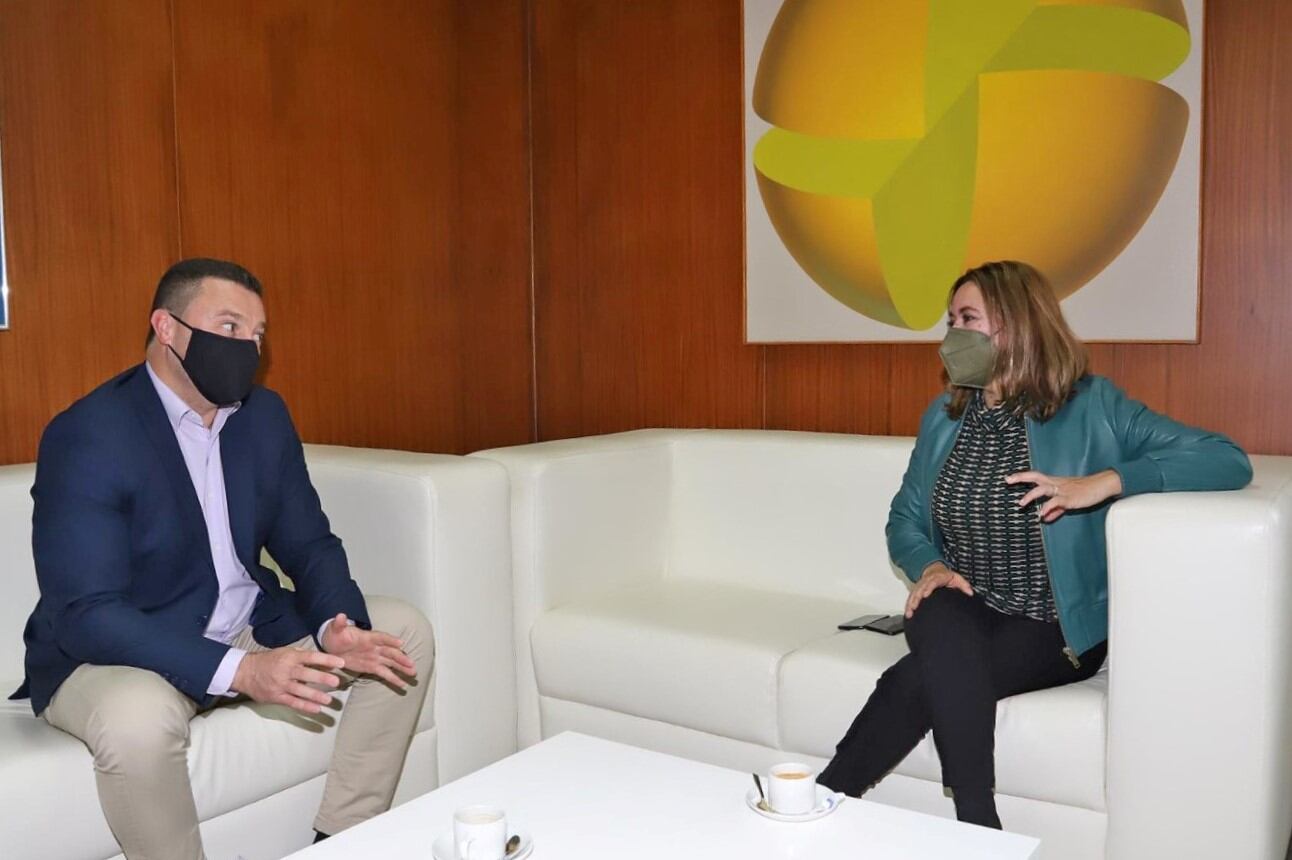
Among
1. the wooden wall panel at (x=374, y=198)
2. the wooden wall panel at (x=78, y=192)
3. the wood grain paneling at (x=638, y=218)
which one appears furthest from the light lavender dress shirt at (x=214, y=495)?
the wood grain paneling at (x=638, y=218)

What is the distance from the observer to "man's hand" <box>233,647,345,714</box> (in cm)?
179

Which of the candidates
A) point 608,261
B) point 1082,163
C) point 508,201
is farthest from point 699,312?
point 1082,163

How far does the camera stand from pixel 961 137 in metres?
2.87

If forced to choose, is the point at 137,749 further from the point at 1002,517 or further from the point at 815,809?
the point at 1002,517

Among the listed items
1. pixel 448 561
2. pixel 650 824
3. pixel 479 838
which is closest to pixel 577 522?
pixel 448 561

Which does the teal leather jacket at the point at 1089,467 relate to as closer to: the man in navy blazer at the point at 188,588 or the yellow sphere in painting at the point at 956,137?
the yellow sphere in painting at the point at 956,137

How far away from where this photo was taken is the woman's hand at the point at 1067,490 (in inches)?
81.4

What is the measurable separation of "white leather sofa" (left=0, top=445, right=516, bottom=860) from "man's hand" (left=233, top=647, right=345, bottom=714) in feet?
0.76

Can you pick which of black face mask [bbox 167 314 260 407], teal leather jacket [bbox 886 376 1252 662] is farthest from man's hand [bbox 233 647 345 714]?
teal leather jacket [bbox 886 376 1252 662]

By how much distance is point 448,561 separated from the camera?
7.97 feet

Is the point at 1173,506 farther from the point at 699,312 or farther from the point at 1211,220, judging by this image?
the point at 699,312

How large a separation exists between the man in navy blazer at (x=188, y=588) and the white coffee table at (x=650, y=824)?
356 mm

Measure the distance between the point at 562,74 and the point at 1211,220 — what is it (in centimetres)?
192

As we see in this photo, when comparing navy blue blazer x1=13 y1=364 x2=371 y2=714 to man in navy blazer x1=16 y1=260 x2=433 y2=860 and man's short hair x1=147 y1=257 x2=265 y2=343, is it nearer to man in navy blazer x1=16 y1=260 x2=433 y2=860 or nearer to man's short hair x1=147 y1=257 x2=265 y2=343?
man in navy blazer x1=16 y1=260 x2=433 y2=860
